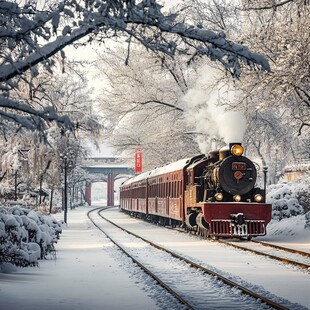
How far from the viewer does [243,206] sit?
21.5m

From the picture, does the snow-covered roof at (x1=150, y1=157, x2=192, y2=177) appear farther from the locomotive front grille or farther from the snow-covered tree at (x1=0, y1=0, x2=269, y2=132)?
the snow-covered tree at (x1=0, y1=0, x2=269, y2=132)

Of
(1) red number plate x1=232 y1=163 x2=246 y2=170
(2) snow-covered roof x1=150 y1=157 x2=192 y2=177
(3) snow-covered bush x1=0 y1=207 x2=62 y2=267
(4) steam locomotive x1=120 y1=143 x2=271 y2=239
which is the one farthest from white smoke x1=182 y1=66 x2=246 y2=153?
(3) snow-covered bush x1=0 y1=207 x2=62 y2=267

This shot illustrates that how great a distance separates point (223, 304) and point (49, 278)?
4205 millimetres

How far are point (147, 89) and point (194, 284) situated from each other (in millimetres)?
29076

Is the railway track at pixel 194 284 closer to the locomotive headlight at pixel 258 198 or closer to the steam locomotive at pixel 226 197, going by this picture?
the steam locomotive at pixel 226 197

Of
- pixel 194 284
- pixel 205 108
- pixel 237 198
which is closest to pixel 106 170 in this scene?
pixel 205 108

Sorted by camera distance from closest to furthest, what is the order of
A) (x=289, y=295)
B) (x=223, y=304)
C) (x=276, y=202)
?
(x=223, y=304) → (x=289, y=295) → (x=276, y=202)

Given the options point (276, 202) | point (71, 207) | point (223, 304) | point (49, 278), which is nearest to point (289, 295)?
point (223, 304)

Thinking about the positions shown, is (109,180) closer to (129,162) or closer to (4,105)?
(129,162)

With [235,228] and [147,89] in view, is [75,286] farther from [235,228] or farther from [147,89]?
[147,89]

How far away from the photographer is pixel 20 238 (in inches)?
541

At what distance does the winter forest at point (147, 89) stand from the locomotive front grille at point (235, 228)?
337 cm

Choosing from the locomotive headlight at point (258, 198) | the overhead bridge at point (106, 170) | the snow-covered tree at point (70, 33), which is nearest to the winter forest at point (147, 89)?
the snow-covered tree at point (70, 33)

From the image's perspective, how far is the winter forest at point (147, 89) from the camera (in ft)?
29.0
